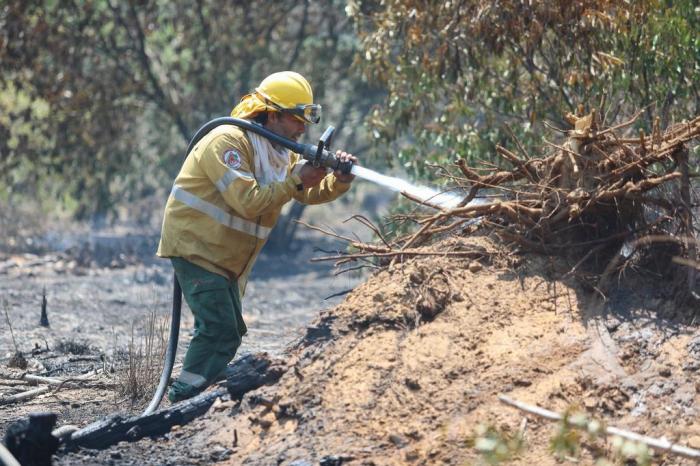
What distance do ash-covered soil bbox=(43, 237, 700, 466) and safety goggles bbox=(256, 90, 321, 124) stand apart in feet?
3.49

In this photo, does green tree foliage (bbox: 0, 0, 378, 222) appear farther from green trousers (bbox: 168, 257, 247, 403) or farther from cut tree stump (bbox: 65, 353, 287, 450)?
cut tree stump (bbox: 65, 353, 287, 450)

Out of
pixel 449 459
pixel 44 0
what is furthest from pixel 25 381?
pixel 44 0

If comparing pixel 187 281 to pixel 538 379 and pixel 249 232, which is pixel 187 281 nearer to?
pixel 249 232

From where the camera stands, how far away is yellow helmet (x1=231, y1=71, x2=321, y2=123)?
631 cm

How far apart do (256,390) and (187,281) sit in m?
0.90

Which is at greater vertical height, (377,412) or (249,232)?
(249,232)

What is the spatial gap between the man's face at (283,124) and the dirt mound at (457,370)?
3.51 feet

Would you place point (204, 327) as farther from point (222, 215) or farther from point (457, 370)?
point (457, 370)

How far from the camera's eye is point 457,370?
17.3 feet

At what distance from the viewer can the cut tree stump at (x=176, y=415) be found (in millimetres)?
5664

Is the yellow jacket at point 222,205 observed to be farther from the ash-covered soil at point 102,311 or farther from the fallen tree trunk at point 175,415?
the fallen tree trunk at point 175,415

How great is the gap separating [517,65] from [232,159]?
12.9 ft

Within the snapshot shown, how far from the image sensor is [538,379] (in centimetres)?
513

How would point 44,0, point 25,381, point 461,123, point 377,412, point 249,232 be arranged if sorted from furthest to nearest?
point 44,0 → point 461,123 → point 25,381 → point 249,232 → point 377,412
